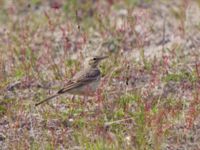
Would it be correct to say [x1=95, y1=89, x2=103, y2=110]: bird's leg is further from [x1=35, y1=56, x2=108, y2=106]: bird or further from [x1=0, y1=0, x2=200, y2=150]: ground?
[x1=35, y1=56, x2=108, y2=106]: bird

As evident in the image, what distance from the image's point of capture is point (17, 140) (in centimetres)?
748

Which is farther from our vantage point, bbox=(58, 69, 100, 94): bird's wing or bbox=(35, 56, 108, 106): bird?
bbox=(58, 69, 100, 94): bird's wing

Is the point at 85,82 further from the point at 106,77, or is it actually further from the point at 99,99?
the point at 99,99

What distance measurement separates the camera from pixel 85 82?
8.88 metres

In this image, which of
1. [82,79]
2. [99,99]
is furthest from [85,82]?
[99,99]

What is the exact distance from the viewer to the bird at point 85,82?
856 cm

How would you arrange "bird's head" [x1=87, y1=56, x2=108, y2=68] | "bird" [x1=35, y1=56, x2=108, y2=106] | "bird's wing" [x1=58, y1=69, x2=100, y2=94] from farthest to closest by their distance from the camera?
1. "bird's head" [x1=87, y1=56, x2=108, y2=68]
2. "bird's wing" [x1=58, y1=69, x2=100, y2=94]
3. "bird" [x1=35, y1=56, x2=108, y2=106]

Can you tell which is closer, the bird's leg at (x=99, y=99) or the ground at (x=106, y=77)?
the ground at (x=106, y=77)

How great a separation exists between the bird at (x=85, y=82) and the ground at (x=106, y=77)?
11 centimetres

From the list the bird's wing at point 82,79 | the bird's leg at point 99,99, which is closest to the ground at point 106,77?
the bird's leg at point 99,99

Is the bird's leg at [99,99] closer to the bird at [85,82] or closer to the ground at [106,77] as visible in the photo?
the ground at [106,77]

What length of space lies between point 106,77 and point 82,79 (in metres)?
0.39

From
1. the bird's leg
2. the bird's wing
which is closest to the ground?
the bird's leg

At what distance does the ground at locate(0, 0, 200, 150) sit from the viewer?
24.2 feet
